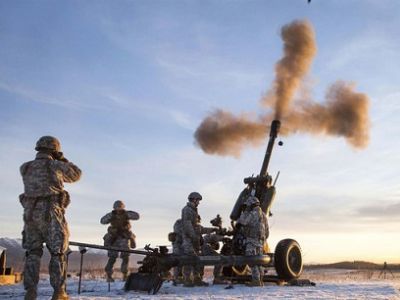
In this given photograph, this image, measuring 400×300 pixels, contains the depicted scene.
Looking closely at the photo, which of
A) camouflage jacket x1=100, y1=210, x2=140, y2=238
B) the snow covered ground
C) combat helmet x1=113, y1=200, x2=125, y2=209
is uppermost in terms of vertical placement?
combat helmet x1=113, y1=200, x2=125, y2=209

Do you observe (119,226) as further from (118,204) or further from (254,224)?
(254,224)

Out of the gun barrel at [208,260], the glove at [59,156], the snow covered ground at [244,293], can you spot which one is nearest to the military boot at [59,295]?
the snow covered ground at [244,293]

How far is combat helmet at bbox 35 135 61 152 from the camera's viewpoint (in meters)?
7.70

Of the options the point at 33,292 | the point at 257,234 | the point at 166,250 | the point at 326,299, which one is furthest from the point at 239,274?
the point at 33,292

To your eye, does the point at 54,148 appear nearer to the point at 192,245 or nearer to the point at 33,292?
the point at 33,292

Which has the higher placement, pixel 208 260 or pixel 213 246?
pixel 213 246

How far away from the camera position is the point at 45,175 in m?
7.60

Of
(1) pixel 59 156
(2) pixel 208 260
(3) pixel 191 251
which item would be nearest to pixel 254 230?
(3) pixel 191 251

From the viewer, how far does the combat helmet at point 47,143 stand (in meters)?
7.70

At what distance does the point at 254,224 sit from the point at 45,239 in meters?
6.98

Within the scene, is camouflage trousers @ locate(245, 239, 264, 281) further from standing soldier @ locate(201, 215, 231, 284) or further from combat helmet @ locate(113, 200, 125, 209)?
combat helmet @ locate(113, 200, 125, 209)

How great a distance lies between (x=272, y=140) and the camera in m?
17.3

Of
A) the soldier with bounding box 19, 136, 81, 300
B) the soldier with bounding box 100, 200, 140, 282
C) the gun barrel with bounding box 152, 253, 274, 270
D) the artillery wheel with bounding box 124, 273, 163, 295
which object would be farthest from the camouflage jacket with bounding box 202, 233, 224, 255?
the soldier with bounding box 19, 136, 81, 300

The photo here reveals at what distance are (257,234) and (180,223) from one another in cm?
246
